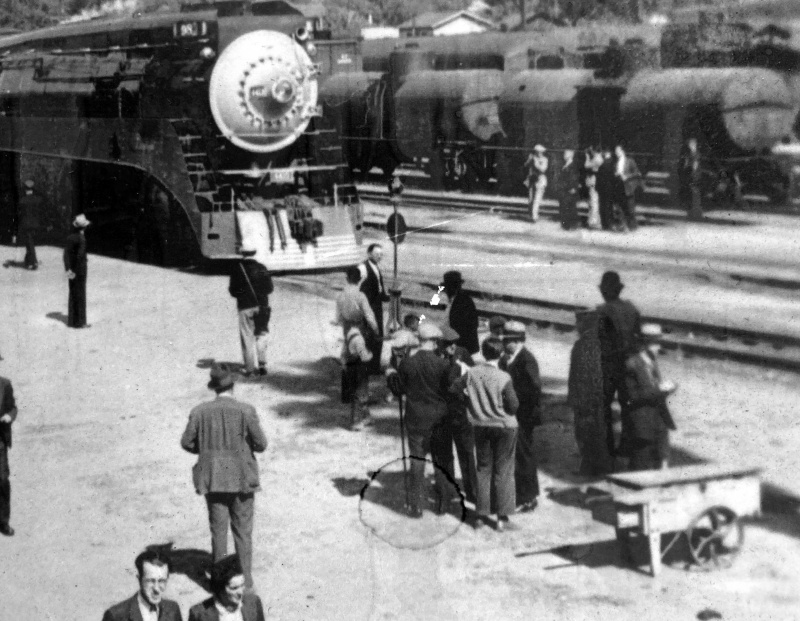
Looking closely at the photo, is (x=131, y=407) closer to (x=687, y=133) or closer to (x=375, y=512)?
(x=375, y=512)

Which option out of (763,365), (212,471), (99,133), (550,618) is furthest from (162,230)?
(550,618)

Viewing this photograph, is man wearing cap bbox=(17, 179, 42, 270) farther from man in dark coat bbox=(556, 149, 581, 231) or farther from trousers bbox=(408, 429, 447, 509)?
trousers bbox=(408, 429, 447, 509)

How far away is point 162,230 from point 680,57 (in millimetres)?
12795

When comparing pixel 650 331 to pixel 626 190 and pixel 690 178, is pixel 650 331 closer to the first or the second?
pixel 626 190

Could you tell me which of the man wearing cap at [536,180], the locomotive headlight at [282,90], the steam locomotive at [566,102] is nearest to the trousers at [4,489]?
the locomotive headlight at [282,90]

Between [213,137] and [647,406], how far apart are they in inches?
473

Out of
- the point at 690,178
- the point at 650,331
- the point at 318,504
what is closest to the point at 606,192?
the point at 690,178

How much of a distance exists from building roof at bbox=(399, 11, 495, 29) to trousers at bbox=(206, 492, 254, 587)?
28816 mm

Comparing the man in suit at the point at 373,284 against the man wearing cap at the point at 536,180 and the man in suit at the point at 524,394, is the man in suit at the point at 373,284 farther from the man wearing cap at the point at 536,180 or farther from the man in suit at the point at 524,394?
the man wearing cap at the point at 536,180

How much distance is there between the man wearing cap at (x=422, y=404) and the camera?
31.2 ft

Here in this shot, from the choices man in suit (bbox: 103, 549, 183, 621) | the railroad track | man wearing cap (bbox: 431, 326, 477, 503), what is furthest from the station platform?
man in suit (bbox: 103, 549, 183, 621)

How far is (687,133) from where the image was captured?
26.4 m

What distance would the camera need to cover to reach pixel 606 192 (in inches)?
908

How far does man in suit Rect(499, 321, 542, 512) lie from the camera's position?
947cm
